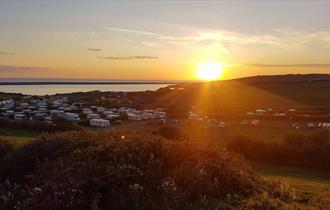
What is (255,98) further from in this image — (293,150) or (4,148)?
(4,148)

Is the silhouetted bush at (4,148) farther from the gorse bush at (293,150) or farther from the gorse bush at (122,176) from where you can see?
the gorse bush at (293,150)

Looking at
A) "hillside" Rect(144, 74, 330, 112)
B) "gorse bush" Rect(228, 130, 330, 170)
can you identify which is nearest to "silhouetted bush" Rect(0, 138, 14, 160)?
"gorse bush" Rect(228, 130, 330, 170)

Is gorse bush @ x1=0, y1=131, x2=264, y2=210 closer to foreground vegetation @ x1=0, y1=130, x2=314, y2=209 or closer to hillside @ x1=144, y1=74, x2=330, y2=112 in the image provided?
foreground vegetation @ x1=0, y1=130, x2=314, y2=209

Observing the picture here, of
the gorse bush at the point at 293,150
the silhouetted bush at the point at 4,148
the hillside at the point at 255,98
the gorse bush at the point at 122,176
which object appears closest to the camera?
the gorse bush at the point at 122,176

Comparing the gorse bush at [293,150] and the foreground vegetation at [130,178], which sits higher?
the foreground vegetation at [130,178]

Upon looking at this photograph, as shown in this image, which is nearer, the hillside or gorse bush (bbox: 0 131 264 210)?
gorse bush (bbox: 0 131 264 210)

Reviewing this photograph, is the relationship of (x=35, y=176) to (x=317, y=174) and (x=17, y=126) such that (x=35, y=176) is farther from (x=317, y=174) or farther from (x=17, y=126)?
(x=17, y=126)

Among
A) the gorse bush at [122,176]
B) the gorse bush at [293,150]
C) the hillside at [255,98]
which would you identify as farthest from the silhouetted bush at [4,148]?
the hillside at [255,98]
